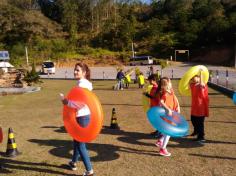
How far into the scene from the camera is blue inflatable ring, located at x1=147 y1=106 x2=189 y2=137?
21.9 feet

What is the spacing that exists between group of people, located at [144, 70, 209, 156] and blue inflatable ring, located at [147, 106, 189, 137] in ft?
0.52

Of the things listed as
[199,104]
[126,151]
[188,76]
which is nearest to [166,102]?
[199,104]

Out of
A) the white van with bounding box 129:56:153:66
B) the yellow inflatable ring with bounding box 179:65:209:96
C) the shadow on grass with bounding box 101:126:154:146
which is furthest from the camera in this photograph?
the white van with bounding box 129:56:153:66

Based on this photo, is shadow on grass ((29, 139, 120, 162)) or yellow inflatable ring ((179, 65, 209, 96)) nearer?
shadow on grass ((29, 139, 120, 162))

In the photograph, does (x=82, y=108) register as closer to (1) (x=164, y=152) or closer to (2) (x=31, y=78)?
(1) (x=164, y=152)

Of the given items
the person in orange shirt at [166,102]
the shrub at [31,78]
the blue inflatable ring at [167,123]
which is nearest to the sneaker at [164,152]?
the person in orange shirt at [166,102]

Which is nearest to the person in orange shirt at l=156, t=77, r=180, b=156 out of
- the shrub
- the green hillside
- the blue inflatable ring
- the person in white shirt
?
the blue inflatable ring

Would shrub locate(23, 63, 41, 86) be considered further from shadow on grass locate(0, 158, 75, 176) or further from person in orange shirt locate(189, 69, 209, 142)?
shadow on grass locate(0, 158, 75, 176)

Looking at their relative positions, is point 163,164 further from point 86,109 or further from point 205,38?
point 205,38

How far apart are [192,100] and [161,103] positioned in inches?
51.5

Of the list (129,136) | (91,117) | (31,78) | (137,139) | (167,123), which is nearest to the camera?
(91,117)

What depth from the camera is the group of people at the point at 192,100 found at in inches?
280

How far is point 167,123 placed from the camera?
6.75 meters

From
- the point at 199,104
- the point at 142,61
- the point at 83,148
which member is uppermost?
the point at 142,61
